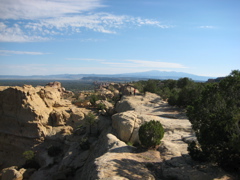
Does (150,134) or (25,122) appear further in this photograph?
(25,122)

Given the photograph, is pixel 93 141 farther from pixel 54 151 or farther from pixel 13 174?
pixel 13 174

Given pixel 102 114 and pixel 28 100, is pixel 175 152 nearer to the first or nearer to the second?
pixel 102 114

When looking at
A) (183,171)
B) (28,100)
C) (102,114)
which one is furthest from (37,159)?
(183,171)

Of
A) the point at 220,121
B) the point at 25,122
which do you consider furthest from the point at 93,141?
the point at 220,121

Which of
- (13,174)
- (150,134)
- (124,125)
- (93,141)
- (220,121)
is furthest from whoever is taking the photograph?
(93,141)

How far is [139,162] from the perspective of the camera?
42.1 ft

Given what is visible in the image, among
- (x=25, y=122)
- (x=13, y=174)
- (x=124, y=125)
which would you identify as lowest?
(x=13, y=174)

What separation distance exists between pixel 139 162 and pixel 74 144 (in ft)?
43.2

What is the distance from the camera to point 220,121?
1059 cm

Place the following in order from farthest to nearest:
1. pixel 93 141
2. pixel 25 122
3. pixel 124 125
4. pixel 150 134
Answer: pixel 25 122 < pixel 93 141 < pixel 124 125 < pixel 150 134

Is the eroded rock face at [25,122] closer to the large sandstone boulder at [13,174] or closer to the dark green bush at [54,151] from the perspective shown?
the dark green bush at [54,151]

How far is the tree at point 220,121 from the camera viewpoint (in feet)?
33.0

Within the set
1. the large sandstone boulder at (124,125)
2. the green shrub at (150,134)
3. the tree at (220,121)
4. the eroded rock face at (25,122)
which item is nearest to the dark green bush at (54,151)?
the eroded rock face at (25,122)

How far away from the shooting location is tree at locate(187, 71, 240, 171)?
10071mm
